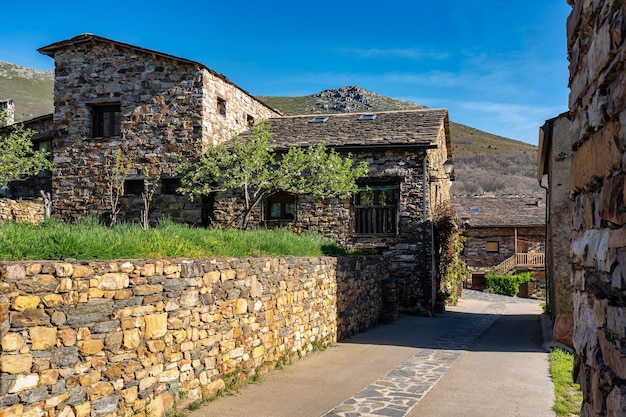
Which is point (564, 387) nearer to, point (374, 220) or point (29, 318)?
point (29, 318)

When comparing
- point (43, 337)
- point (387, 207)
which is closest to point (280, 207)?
point (387, 207)

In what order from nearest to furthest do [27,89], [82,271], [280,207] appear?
[82,271]
[280,207]
[27,89]

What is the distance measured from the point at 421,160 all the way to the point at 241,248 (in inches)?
349

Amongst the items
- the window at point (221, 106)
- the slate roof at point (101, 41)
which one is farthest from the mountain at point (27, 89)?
the window at point (221, 106)

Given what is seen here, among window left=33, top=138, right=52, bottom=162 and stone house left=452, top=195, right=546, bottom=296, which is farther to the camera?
stone house left=452, top=195, right=546, bottom=296

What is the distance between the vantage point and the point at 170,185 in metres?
17.7

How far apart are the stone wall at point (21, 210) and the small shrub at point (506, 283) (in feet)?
75.0

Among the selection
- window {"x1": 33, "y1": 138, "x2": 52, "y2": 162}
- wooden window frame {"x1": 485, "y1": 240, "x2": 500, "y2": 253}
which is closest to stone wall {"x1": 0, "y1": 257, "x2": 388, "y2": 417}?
window {"x1": 33, "y1": 138, "x2": 52, "y2": 162}

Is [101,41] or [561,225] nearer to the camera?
[561,225]

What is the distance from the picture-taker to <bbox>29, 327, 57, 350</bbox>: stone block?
14.5 feet

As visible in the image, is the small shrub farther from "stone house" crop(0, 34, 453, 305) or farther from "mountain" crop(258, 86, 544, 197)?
"mountain" crop(258, 86, 544, 197)

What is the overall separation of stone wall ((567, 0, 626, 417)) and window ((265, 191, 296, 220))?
14.4m

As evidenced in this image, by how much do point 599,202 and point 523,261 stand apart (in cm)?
3108

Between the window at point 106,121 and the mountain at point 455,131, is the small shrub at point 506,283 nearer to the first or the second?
the window at point 106,121
